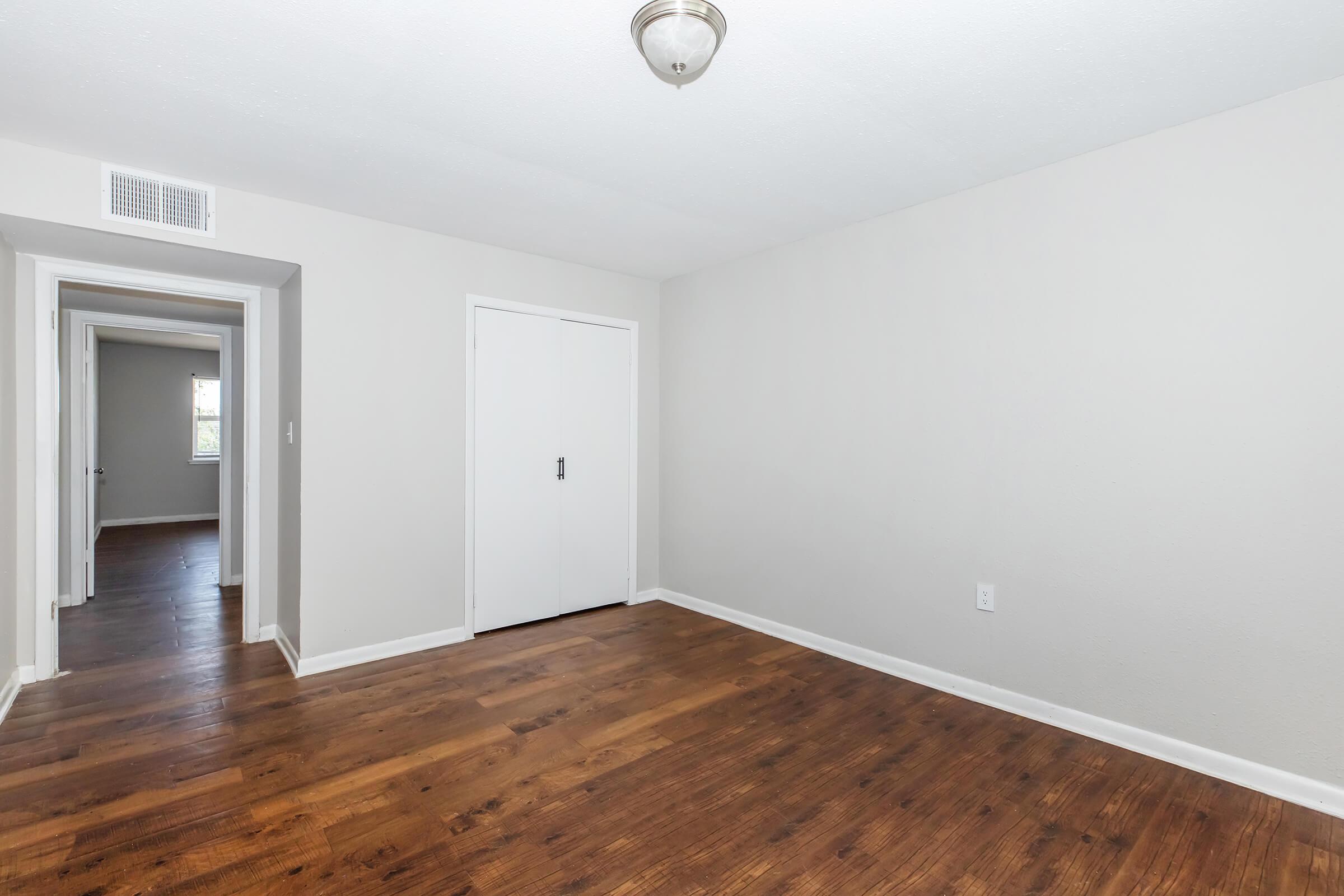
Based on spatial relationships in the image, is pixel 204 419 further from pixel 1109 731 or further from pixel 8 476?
pixel 1109 731

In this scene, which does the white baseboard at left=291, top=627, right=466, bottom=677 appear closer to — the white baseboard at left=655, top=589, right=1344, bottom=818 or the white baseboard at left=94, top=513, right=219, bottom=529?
the white baseboard at left=655, top=589, right=1344, bottom=818

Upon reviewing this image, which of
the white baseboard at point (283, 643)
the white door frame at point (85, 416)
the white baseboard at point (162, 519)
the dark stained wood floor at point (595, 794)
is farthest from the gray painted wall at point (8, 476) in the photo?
the white baseboard at point (162, 519)

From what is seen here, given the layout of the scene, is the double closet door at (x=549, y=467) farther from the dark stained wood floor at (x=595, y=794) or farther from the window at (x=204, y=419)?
the window at (x=204, y=419)

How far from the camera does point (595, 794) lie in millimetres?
2236

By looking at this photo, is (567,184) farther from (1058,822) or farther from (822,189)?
(1058,822)

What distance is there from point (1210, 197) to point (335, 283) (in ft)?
12.8

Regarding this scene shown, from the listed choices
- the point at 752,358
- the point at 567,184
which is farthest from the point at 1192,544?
the point at 567,184

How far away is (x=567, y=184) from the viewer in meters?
2.97

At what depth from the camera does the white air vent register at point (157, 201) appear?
9.07 ft

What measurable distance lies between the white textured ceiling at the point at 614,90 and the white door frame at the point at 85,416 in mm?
2539

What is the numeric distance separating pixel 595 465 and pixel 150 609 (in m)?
3.32

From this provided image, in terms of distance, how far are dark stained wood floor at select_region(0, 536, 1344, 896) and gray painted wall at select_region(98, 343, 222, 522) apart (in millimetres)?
7023

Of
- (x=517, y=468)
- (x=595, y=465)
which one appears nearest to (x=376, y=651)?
(x=517, y=468)

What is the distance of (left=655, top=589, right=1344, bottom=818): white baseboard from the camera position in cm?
219
